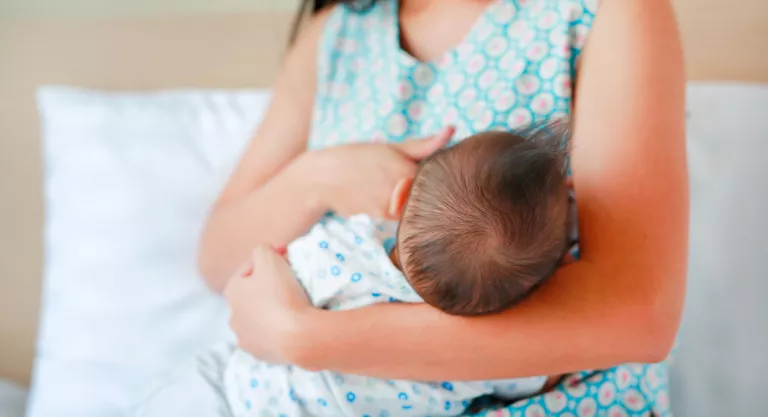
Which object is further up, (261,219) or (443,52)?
(443,52)

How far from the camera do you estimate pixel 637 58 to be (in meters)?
0.81

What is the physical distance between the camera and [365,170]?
94cm

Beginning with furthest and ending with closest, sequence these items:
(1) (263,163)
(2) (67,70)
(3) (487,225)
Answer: (2) (67,70) < (1) (263,163) < (3) (487,225)

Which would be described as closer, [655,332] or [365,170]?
[655,332]

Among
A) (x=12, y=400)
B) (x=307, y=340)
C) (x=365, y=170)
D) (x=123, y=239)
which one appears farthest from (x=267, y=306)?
(x=12, y=400)

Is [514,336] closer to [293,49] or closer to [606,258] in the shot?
[606,258]

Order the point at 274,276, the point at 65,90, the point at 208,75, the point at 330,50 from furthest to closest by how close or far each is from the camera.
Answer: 1. the point at 208,75
2. the point at 65,90
3. the point at 330,50
4. the point at 274,276

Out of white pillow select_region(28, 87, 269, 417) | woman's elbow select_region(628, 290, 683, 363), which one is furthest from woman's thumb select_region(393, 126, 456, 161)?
white pillow select_region(28, 87, 269, 417)

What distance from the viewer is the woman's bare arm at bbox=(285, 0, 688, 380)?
30.1 inches

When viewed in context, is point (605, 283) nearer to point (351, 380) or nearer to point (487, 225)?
point (487, 225)

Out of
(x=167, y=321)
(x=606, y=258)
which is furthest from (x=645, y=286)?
(x=167, y=321)

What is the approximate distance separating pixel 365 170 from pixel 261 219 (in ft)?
0.71

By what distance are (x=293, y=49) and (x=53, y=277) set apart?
68 centimetres

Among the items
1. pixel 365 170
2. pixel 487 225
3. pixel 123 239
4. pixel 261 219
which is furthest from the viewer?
pixel 123 239
